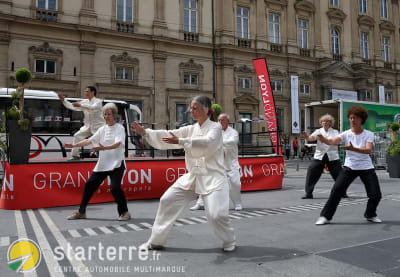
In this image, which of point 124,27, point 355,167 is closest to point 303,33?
point 124,27

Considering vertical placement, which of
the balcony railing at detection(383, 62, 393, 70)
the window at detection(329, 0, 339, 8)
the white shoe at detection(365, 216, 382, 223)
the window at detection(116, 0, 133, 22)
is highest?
the window at detection(329, 0, 339, 8)

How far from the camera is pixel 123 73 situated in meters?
23.7

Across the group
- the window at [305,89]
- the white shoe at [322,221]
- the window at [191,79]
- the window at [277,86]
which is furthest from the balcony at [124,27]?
the white shoe at [322,221]

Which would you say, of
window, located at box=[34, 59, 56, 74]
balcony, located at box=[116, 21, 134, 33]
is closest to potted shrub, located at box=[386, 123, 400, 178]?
balcony, located at box=[116, 21, 134, 33]

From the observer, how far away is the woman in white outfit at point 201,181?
3.81 meters

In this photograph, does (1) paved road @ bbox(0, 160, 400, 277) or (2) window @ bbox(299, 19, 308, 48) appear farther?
(2) window @ bbox(299, 19, 308, 48)

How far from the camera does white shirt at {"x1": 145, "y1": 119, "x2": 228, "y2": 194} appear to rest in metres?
3.86

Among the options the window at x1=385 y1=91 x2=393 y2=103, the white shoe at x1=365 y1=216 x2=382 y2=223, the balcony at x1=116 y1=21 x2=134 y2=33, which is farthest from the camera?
the window at x1=385 y1=91 x2=393 y2=103

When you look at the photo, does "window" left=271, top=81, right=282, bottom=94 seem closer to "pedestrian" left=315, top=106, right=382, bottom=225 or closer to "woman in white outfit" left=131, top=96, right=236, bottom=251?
"pedestrian" left=315, top=106, right=382, bottom=225

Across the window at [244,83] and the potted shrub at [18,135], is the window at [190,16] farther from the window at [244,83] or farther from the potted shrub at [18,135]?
the potted shrub at [18,135]

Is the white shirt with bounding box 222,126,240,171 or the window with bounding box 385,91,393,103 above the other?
the window with bounding box 385,91,393,103

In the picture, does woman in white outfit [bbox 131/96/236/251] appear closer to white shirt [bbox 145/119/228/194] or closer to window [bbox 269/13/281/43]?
white shirt [bbox 145/119/228/194]

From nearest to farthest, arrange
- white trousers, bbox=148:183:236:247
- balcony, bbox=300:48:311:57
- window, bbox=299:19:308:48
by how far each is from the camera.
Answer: white trousers, bbox=148:183:236:247, balcony, bbox=300:48:311:57, window, bbox=299:19:308:48

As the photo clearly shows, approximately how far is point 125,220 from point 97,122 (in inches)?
116
